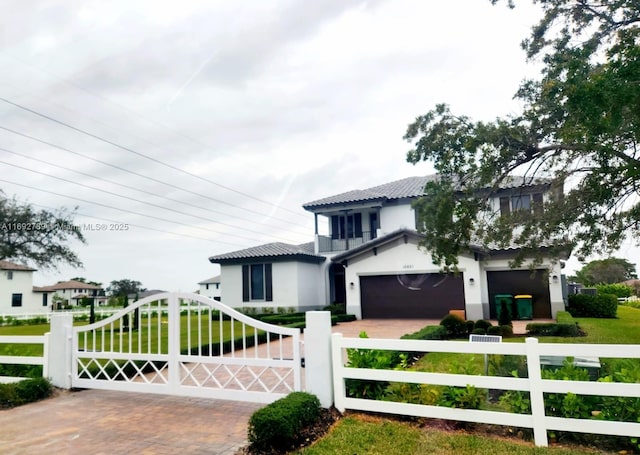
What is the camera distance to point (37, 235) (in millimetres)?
29109

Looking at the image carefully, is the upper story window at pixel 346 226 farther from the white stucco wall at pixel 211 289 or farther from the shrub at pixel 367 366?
the white stucco wall at pixel 211 289

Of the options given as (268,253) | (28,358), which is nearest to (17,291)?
(268,253)

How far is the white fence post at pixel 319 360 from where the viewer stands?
5680 millimetres

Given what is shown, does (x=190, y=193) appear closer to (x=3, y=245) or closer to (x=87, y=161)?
(x=87, y=161)

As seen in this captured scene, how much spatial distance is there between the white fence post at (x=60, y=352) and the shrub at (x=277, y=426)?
15.5 ft

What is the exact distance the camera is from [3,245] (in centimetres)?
2758

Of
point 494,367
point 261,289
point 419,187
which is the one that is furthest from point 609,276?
point 494,367

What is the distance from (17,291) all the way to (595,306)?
157 ft

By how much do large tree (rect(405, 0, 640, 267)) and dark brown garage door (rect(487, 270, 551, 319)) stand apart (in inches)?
186

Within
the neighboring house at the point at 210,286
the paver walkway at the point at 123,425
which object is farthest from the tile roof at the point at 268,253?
the neighboring house at the point at 210,286

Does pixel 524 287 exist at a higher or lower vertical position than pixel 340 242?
lower

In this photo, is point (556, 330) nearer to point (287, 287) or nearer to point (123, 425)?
point (123, 425)

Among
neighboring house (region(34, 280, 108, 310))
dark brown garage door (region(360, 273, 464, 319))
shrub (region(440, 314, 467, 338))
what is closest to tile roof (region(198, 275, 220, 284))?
neighboring house (region(34, 280, 108, 310))

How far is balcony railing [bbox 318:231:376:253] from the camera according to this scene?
25.4 meters
